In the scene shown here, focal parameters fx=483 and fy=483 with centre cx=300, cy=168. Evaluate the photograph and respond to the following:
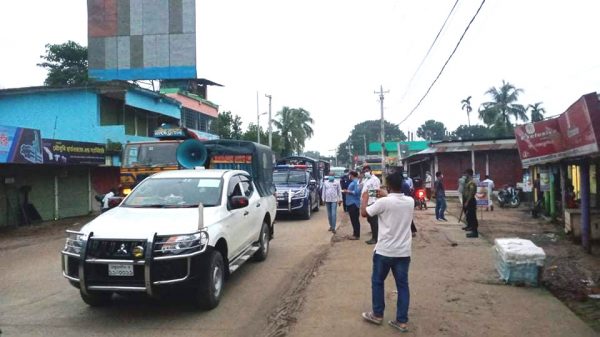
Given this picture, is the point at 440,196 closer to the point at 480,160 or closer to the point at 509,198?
the point at 509,198

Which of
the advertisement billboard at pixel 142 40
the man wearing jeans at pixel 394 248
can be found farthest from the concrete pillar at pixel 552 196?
the advertisement billboard at pixel 142 40

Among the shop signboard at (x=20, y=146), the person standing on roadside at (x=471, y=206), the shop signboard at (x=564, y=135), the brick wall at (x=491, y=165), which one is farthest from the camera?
the brick wall at (x=491, y=165)

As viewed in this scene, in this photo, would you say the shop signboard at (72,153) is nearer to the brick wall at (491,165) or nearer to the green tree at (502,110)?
the brick wall at (491,165)

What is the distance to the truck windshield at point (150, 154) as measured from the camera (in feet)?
47.0

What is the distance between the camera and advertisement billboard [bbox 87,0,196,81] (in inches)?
1303

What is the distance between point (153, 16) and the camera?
33656 mm

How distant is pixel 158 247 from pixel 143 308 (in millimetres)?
1190

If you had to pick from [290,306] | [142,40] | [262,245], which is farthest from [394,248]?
[142,40]

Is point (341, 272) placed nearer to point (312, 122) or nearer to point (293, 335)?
point (293, 335)

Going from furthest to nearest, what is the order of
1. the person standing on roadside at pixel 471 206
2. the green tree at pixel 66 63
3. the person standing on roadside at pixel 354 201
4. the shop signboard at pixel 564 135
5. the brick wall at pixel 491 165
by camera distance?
the green tree at pixel 66 63, the brick wall at pixel 491 165, the person standing on roadside at pixel 471 206, the person standing on roadside at pixel 354 201, the shop signboard at pixel 564 135

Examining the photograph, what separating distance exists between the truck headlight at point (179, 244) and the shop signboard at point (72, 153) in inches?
489

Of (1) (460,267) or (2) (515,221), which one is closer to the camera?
(1) (460,267)

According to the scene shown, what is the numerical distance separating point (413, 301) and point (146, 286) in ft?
10.5

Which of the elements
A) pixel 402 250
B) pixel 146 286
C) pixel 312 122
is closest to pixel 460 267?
pixel 402 250
